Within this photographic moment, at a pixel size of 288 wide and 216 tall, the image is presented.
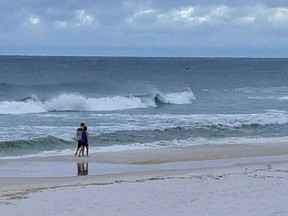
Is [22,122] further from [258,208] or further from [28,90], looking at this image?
[28,90]

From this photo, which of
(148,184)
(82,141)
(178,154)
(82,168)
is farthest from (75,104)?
(148,184)

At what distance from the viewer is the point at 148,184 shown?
16969mm

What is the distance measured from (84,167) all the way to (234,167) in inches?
176

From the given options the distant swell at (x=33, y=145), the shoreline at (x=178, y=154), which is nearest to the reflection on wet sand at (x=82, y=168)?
the shoreline at (x=178, y=154)

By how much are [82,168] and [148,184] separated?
477 centimetres

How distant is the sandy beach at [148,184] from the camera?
1374 centimetres

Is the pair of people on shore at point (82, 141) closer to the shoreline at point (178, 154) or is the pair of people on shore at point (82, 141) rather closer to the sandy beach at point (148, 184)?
the shoreline at point (178, 154)

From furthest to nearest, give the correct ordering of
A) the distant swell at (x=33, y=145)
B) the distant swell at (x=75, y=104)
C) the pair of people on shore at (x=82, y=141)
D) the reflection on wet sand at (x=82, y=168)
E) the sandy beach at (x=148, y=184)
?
the distant swell at (x=75, y=104)
the distant swell at (x=33, y=145)
the pair of people on shore at (x=82, y=141)
the reflection on wet sand at (x=82, y=168)
the sandy beach at (x=148, y=184)

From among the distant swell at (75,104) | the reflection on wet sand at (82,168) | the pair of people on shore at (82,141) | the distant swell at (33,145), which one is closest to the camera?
the reflection on wet sand at (82,168)

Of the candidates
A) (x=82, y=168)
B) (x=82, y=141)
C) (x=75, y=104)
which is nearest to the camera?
(x=82, y=168)

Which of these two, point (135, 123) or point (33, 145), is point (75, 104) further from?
point (33, 145)

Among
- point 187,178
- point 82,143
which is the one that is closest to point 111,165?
point 82,143

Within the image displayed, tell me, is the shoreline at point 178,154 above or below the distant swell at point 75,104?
below

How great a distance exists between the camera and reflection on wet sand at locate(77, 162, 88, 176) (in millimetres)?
20266
